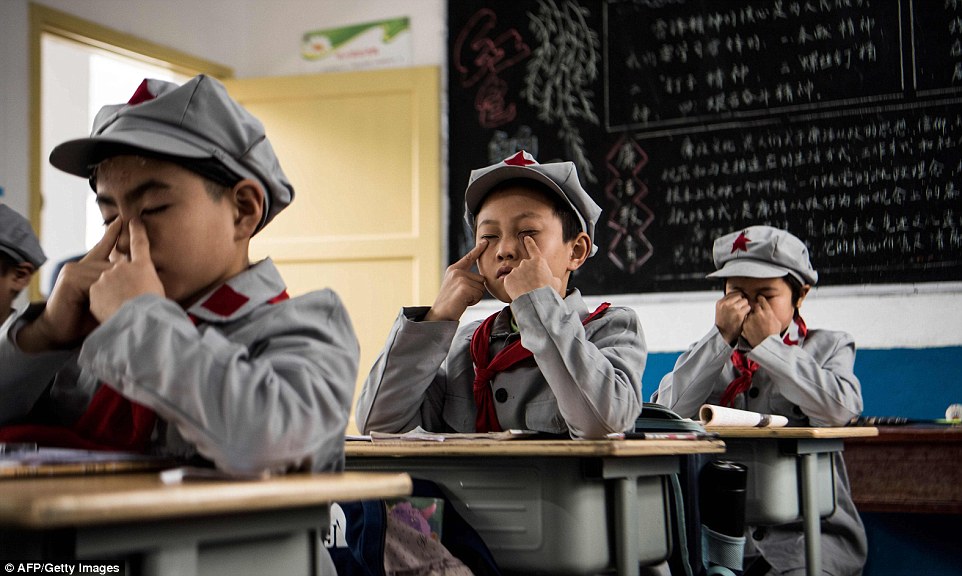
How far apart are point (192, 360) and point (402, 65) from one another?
443cm

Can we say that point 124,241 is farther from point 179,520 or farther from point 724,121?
point 724,121

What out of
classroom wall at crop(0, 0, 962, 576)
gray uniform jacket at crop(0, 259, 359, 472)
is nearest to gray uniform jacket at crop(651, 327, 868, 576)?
classroom wall at crop(0, 0, 962, 576)

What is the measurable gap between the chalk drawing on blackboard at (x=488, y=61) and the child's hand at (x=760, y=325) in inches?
85.0

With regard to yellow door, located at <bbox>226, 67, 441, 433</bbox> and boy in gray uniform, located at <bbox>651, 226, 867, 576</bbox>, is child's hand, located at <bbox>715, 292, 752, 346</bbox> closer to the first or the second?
boy in gray uniform, located at <bbox>651, 226, 867, 576</bbox>

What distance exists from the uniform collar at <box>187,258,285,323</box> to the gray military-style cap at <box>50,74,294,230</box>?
0.45ft

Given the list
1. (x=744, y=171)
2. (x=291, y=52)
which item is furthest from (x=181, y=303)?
(x=291, y=52)

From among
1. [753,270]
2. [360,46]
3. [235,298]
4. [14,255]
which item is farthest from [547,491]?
[360,46]

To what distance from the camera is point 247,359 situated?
3.64 ft

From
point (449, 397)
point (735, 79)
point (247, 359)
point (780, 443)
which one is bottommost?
point (780, 443)

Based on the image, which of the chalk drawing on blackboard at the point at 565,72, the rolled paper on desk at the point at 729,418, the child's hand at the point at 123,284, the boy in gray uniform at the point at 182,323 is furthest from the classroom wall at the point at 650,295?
the child's hand at the point at 123,284

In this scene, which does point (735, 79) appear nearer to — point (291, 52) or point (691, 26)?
point (691, 26)

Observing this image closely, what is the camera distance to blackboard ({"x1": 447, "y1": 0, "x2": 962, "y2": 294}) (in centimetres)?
422

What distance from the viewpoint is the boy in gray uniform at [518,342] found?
6.18 feet

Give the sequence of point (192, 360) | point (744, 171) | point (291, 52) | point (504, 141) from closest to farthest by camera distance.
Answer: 1. point (192, 360)
2. point (744, 171)
3. point (504, 141)
4. point (291, 52)
